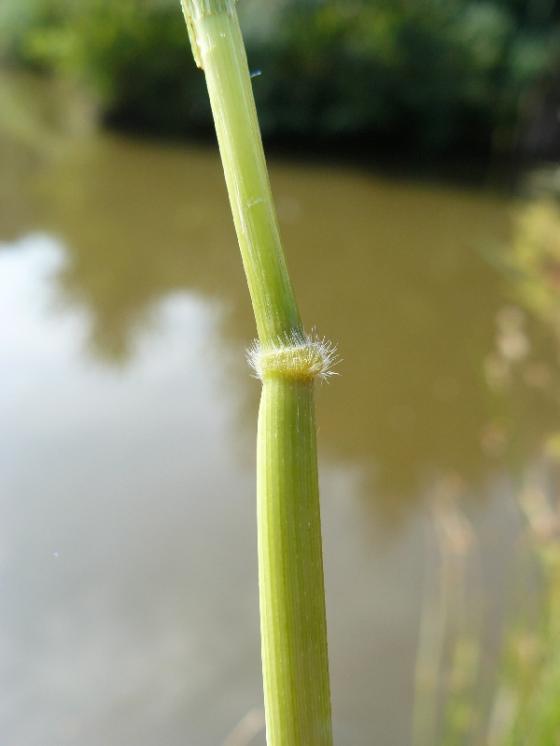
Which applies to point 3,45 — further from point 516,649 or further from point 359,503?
point 516,649

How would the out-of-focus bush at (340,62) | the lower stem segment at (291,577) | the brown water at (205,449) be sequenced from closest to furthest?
the lower stem segment at (291,577), the brown water at (205,449), the out-of-focus bush at (340,62)

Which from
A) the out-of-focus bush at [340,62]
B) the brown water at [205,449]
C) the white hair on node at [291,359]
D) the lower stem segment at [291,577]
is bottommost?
the lower stem segment at [291,577]

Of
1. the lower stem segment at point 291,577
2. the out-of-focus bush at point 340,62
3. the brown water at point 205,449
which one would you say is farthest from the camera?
the out-of-focus bush at point 340,62

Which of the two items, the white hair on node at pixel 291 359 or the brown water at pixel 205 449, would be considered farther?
the brown water at pixel 205 449

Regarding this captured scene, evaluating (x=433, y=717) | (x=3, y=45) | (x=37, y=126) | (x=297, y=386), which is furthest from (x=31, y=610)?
(x=3, y=45)

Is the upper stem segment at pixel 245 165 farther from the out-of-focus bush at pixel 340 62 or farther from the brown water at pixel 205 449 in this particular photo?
the out-of-focus bush at pixel 340 62

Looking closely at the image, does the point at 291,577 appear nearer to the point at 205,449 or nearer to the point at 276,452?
the point at 276,452

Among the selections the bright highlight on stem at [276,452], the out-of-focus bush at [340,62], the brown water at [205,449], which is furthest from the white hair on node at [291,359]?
the out-of-focus bush at [340,62]

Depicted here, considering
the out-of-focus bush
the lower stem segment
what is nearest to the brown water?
the lower stem segment
